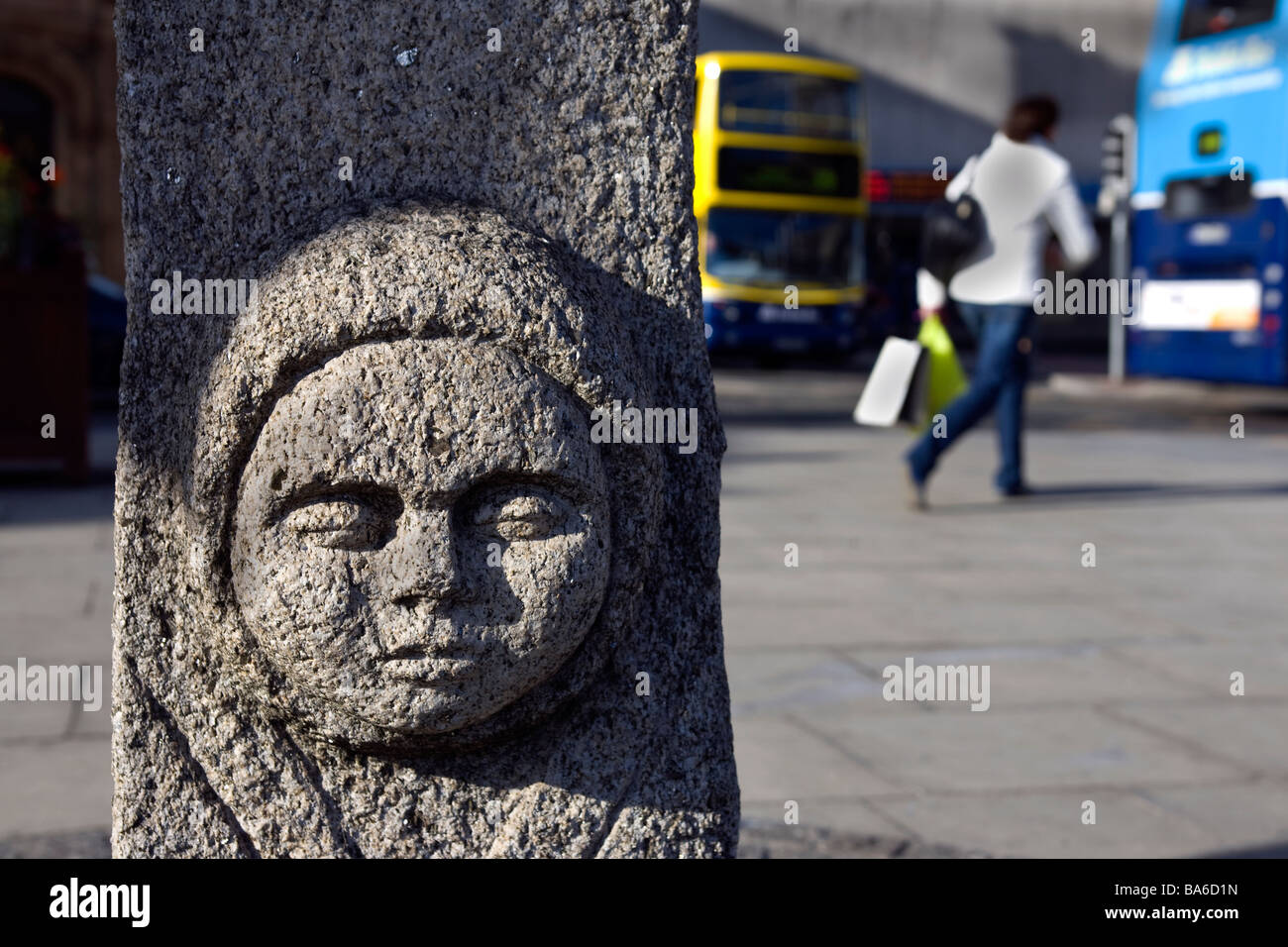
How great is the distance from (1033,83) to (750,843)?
94.3ft

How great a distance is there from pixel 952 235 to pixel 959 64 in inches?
915

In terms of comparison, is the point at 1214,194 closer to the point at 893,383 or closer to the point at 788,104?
the point at 788,104

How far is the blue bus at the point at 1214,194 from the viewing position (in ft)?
41.0

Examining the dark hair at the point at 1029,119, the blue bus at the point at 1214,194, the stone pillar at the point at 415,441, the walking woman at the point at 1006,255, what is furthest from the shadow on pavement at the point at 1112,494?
the stone pillar at the point at 415,441

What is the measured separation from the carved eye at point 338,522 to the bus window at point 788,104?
56.9ft

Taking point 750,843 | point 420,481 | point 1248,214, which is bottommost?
point 750,843

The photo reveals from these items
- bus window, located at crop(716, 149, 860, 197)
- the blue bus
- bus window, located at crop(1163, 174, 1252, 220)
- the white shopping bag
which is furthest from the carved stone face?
bus window, located at crop(716, 149, 860, 197)

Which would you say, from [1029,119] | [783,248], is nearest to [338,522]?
[1029,119]

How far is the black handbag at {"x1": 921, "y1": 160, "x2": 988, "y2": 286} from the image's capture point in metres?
7.42

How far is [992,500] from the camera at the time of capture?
8.08 m

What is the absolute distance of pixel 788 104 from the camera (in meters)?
19.1

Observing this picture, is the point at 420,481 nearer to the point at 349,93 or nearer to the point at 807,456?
the point at 349,93

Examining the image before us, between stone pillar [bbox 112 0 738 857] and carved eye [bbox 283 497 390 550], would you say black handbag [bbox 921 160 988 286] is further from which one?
carved eye [bbox 283 497 390 550]

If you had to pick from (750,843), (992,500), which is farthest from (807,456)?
(750,843)
